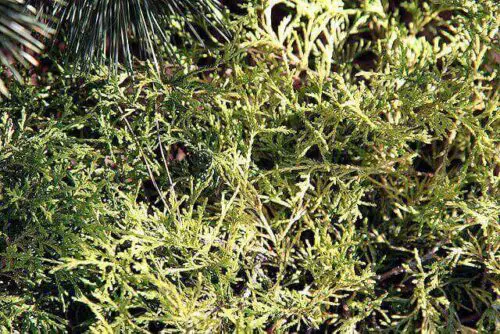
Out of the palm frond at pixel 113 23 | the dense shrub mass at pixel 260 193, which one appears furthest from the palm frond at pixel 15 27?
the dense shrub mass at pixel 260 193

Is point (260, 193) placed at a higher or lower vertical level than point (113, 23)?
lower

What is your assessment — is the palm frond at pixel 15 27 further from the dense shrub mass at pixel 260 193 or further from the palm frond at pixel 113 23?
the dense shrub mass at pixel 260 193

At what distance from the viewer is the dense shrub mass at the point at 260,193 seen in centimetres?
153

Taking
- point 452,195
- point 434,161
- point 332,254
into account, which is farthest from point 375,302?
point 434,161

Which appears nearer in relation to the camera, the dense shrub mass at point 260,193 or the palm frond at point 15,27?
the palm frond at point 15,27

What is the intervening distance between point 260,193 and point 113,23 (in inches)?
23.5

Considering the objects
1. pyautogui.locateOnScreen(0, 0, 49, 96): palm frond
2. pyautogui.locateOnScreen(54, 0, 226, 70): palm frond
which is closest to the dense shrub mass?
pyautogui.locateOnScreen(54, 0, 226, 70): palm frond

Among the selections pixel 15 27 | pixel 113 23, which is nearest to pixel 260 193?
pixel 113 23

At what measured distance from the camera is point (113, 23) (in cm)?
159

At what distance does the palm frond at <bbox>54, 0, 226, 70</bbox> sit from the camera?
5.09 feet

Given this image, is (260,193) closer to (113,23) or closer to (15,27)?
(113,23)

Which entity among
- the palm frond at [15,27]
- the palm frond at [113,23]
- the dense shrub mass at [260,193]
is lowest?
the dense shrub mass at [260,193]

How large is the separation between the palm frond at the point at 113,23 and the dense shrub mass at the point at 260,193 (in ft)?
0.25

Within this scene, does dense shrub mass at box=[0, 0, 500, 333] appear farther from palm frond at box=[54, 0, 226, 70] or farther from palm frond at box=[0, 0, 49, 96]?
palm frond at box=[0, 0, 49, 96]
